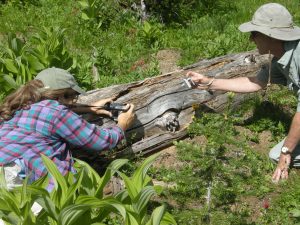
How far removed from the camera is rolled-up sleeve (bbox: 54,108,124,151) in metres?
4.12

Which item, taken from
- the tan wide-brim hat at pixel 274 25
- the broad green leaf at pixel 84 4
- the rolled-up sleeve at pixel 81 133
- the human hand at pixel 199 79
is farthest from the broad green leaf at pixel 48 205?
the broad green leaf at pixel 84 4

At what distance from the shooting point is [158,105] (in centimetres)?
524

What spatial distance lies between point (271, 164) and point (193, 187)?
38.7 inches

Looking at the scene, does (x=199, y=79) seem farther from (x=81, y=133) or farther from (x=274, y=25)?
(x=81, y=133)

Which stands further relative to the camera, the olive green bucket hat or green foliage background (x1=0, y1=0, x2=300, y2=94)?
green foliage background (x1=0, y1=0, x2=300, y2=94)

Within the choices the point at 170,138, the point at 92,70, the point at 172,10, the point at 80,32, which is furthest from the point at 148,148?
the point at 172,10

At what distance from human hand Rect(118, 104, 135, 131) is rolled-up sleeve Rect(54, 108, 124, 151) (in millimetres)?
237

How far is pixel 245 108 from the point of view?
228 inches

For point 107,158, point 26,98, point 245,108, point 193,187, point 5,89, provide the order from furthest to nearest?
point 245,108 < point 5,89 < point 107,158 < point 193,187 < point 26,98

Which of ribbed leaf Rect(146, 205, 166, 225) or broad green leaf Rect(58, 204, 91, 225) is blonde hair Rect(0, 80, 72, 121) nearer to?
broad green leaf Rect(58, 204, 91, 225)

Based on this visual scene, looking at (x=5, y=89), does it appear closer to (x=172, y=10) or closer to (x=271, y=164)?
(x=271, y=164)

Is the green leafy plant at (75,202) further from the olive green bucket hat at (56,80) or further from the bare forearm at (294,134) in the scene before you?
the bare forearm at (294,134)

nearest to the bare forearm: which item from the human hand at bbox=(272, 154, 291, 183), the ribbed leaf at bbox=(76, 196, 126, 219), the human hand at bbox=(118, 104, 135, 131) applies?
the human hand at bbox=(272, 154, 291, 183)

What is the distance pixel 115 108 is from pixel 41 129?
3.09 feet
